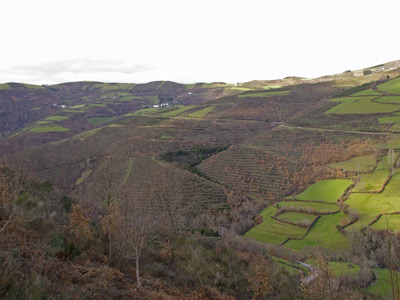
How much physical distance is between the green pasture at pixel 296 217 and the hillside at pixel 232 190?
157 millimetres

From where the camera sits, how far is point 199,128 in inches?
3730

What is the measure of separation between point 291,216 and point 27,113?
171 metres

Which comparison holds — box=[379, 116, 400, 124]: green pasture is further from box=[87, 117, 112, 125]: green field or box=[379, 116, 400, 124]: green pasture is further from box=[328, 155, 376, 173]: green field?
box=[87, 117, 112, 125]: green field

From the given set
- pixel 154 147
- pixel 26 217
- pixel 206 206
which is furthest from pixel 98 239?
pixel 154 147

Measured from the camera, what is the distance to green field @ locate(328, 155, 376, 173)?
49594mm

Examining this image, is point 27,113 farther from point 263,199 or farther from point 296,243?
point 296,243

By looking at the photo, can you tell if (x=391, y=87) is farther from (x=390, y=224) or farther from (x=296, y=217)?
(x=390, y=224)

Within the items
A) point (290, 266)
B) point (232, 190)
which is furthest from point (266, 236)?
point (232, 190)

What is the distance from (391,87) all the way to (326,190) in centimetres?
7183

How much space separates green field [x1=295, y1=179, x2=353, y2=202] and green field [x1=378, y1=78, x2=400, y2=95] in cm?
5923

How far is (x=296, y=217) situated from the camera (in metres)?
40.4

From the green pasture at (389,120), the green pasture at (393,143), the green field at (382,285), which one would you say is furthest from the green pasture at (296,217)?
the green pasture at (389,120)

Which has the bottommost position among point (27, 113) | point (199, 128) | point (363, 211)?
point (363, 211)

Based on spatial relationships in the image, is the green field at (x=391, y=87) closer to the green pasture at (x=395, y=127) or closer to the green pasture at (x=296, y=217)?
the green pasture at (x=395, y=127)
